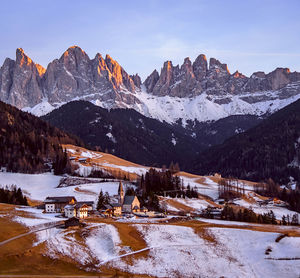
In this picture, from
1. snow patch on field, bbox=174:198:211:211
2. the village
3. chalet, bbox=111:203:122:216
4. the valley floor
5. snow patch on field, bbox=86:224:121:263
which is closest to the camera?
the valley floor

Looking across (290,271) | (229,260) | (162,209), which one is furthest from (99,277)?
(162,209)

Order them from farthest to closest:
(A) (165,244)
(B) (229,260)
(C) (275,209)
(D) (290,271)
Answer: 1. (C) (275,209)
2. (A) (165,244)
3. (B) (229,260)
4. (D) (290,271)

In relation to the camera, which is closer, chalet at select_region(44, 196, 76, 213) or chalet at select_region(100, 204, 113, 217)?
chalet at select_region(100, 204, 113, 217)

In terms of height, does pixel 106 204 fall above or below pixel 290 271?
above

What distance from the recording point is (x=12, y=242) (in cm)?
8481

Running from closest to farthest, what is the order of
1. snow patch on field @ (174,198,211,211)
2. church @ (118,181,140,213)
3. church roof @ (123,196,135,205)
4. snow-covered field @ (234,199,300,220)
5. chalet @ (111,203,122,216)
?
chalet @ (111,203,122,216) → church @ (118,181,140,213) → church roof @ (123,196,135,205) → snow patch on field @ (174,198,211,211) → snow-covered field @ (234,199,300,220)

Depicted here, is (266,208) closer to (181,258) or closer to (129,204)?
(129,204)

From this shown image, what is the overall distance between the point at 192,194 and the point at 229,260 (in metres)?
105

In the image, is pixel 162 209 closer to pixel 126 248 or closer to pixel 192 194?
pixel 192 194

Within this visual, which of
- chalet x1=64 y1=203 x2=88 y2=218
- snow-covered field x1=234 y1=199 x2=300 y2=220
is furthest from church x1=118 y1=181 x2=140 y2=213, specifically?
snow-covered field x1=234 y1=199 x2=300 y2=220

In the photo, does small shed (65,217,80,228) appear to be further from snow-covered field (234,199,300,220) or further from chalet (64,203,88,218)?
snow-covered field (234,199,300,220)

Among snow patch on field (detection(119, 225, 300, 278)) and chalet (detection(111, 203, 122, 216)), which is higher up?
chalet (detection(111, 203, 122, 216))

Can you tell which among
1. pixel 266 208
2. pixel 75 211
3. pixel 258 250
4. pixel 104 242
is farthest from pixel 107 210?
pixel 266 208

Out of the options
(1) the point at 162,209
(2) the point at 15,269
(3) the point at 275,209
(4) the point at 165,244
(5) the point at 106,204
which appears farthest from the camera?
(3) the point at 275,209
